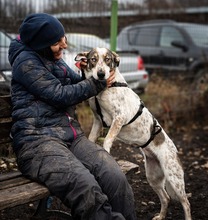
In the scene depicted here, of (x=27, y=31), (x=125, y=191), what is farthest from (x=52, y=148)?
(x=27, y=31)

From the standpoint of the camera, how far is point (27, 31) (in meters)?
3.19

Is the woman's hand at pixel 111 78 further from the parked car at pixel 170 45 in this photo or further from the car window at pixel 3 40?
the parked car at pixel 170 45

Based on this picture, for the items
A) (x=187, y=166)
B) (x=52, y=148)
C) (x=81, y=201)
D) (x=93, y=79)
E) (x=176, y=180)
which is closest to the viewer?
(x=81, y=201)

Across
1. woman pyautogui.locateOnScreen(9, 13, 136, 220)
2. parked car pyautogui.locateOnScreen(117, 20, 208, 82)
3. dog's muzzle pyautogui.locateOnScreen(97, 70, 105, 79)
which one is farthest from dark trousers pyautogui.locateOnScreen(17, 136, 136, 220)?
parked car pyautogui.locateOnScreen(117, 20, 208, 82)

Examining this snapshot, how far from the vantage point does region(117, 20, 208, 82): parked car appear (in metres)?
9.78

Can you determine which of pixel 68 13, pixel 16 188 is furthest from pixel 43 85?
pixel 68 13

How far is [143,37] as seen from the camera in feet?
34.7

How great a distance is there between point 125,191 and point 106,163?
0.81 ft

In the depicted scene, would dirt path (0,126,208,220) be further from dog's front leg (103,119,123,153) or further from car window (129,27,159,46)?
car window (129,27,159,46)

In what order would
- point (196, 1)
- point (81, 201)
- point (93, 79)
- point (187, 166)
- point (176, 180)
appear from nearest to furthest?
point (81, 201) → point (93, 79) → point (176, 180) → point (187, 166) → point (196, 1)

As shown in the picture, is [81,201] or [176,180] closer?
[81,201]

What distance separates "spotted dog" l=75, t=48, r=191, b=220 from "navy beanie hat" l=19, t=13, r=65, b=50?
1.62 feet

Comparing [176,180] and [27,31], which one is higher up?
[27,31]

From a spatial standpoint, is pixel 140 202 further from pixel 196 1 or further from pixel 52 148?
pixel 196 1
